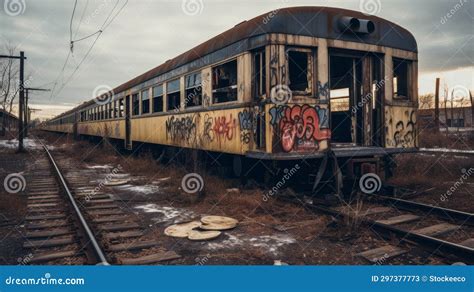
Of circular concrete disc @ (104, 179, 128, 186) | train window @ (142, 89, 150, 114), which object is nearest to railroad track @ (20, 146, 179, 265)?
circular concrete disc @ (104, 179, 128, 186)

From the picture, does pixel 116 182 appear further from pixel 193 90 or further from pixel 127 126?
pixel 127 126

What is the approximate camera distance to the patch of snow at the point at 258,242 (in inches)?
187

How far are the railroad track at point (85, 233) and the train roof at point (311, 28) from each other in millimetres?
4105

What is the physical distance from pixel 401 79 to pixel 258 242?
580 cm

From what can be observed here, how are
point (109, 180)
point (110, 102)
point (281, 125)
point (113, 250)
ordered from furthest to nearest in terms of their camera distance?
point (110, 102)
point (109, 180)
point (281, 125)
point (113, 250)

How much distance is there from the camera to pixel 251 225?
5836 millimetres

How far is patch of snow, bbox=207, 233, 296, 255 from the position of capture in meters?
4.76

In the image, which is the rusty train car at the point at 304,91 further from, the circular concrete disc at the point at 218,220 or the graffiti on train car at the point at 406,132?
the circular concrete disc at the point at 218,220

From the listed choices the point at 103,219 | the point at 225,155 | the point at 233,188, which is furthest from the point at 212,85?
the point at 103,219

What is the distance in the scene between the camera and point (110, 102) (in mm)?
19719

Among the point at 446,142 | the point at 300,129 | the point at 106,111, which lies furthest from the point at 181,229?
the point at 446,142

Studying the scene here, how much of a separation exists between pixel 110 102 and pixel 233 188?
1360cm

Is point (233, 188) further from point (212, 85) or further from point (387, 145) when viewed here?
point (387, 145)

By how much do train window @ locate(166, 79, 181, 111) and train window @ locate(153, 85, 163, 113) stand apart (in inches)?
31.6
